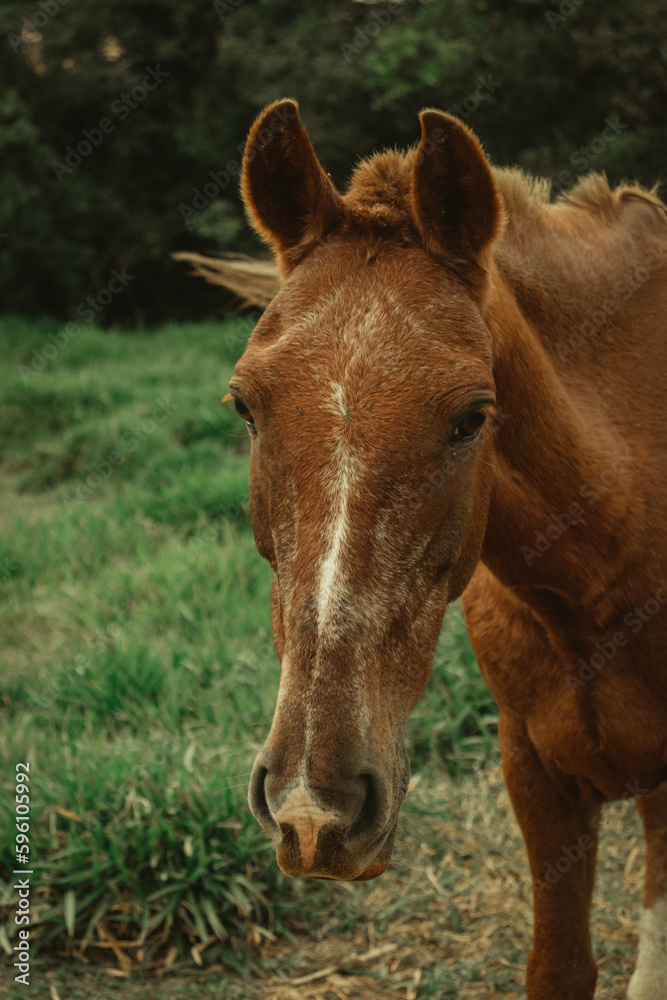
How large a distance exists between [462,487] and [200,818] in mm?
2026

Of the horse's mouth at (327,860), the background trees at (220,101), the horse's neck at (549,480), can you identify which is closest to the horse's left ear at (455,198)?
the horse's neck at (549,480)

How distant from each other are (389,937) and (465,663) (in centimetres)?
146

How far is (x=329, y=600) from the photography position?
1.49m

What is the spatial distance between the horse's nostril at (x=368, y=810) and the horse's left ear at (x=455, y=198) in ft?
3.35

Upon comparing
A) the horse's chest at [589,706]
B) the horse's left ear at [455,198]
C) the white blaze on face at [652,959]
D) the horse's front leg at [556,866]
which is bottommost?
the white blaze on face at [652,959]

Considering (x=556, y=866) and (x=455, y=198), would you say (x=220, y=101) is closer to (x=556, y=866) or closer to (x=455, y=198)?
(x=455, y=198)

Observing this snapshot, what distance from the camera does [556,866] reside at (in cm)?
236

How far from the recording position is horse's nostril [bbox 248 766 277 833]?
4.85 ft

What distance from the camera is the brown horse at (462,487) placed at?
150 centimetres

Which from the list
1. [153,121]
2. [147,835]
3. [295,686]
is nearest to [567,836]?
[295,686]

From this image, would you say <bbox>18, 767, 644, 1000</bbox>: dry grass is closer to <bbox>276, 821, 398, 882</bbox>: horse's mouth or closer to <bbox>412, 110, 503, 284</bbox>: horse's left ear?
<bbox>276, 821, 398, 882</bbox>: horse's mouth

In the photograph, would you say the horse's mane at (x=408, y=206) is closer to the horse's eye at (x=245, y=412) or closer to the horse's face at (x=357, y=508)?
the horse's face at (x=357, y=508)

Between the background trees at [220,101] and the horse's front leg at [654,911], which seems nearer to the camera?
the horse's front leg at [654,911]

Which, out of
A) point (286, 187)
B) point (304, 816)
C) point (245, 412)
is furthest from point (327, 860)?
point (286, 187)
